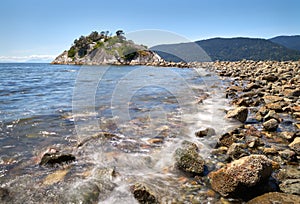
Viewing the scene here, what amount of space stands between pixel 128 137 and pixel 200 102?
5.65 m

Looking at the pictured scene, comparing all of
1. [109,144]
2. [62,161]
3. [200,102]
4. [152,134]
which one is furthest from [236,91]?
[62,161]

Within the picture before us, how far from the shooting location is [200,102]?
1033 cm

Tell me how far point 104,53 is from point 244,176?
7015 centimetres

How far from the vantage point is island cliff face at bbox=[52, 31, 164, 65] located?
65.8 metres

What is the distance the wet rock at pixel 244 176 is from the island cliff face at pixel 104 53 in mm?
52236

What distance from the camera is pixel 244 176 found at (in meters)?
2.99

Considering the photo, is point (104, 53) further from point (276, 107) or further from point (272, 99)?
point (276, 107)

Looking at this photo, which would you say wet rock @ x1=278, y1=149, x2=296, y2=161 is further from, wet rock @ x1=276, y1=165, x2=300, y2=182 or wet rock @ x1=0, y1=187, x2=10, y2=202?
wet rock @ x1=0, y1=187, x2=10, y2=202

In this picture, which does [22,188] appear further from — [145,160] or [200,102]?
[200,102]

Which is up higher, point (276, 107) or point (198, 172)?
point (276, 107)

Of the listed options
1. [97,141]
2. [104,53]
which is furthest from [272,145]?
[104,53]

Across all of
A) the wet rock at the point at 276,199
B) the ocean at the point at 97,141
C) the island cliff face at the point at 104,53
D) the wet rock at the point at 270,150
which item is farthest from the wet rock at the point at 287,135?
the island cliff face at the point at 104,53

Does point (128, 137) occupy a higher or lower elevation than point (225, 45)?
lower

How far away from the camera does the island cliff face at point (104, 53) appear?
65.8 metres
